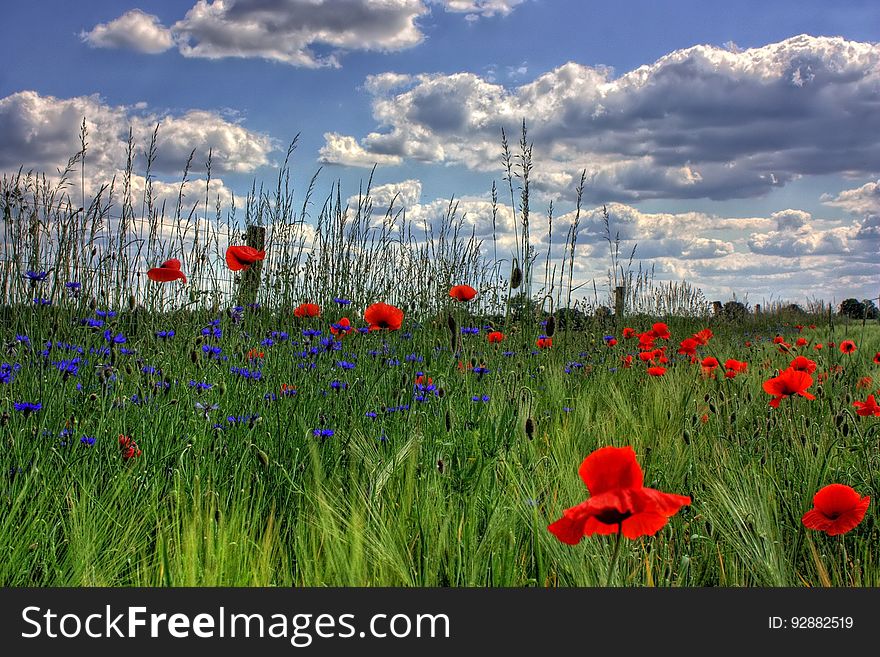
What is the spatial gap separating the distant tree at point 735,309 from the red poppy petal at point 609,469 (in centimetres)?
1154

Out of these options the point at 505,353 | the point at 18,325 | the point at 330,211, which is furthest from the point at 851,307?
the point at 18,325

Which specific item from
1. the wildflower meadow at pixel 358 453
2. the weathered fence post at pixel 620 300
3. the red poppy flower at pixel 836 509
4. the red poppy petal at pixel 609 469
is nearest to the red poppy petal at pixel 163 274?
the wildflower meadow at pixel 358 453

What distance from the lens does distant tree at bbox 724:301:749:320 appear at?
1168cm

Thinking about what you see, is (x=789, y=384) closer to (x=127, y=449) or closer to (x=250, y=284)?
(x=127, y=449)

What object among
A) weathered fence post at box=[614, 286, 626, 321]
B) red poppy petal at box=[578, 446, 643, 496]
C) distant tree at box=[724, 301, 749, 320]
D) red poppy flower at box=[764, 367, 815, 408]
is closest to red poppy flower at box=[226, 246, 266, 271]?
red poppy flower at box=[764, 367, 815, 408]

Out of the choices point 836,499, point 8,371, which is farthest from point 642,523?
point 8,371

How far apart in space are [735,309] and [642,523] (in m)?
12.0

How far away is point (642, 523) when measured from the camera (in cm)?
89

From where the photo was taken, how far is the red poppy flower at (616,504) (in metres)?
0.83

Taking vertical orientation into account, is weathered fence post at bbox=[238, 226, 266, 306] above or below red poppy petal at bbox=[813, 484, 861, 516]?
above

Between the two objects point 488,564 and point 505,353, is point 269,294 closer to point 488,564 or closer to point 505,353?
point 505,353

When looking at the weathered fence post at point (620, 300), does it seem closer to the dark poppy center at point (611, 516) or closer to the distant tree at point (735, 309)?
the distant tree at point (735, 309)

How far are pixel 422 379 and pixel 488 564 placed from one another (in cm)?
130

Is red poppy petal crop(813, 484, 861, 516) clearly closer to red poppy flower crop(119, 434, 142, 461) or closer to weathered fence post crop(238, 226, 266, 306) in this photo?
red poppy flower crop(119, 434, 142, 461)
